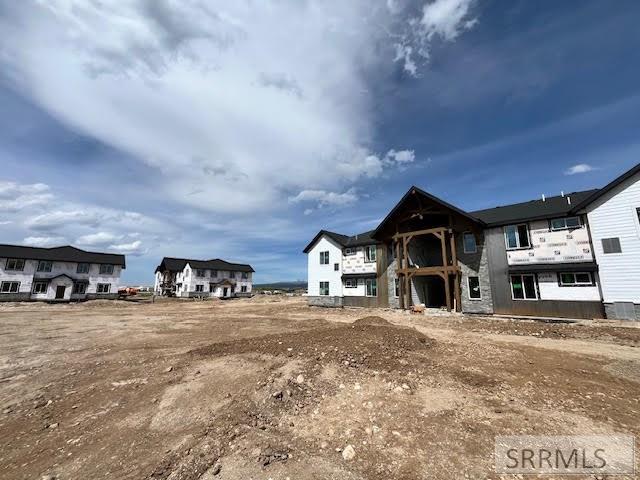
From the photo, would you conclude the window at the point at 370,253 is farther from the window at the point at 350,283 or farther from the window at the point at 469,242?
the window at the point at 469,242

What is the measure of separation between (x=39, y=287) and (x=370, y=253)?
5021cm

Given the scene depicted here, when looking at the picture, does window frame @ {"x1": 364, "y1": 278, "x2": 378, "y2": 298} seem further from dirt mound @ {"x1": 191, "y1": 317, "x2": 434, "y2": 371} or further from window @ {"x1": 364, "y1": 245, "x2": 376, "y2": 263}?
dirt mound @ {"x1": 191, "y1": 317, "x2": 434, "y2": 371}

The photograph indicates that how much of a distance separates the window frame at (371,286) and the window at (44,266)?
49329 millimetres

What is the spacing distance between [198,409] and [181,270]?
64900mm

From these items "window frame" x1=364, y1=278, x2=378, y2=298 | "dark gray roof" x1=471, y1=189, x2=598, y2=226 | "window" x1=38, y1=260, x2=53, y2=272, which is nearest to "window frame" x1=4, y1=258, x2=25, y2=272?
"window" x1=38, y1=260, x2=53, y2=272

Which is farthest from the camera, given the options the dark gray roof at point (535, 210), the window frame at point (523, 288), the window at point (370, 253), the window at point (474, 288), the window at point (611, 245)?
the window at point (370, 253)

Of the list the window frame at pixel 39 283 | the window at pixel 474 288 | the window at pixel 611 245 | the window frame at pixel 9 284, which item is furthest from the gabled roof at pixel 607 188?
the window frame at pixel 9 284

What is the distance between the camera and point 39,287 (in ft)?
136

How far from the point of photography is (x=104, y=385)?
750 cm

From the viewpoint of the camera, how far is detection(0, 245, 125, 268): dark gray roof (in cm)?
4078

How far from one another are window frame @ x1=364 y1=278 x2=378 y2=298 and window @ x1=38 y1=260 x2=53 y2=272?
162ft

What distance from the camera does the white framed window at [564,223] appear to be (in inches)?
755

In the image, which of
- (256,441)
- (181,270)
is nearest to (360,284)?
(256,441)

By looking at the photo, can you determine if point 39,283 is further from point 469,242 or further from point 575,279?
point 575,279
